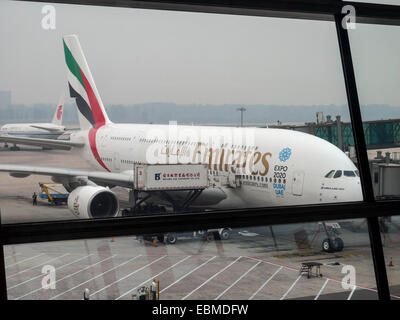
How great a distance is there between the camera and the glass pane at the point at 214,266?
2762mm

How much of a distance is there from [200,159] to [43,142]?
1695mm

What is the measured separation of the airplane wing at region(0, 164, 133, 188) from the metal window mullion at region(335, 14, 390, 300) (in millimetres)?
1432

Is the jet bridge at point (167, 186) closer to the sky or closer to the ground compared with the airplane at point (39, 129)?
closer to the ground

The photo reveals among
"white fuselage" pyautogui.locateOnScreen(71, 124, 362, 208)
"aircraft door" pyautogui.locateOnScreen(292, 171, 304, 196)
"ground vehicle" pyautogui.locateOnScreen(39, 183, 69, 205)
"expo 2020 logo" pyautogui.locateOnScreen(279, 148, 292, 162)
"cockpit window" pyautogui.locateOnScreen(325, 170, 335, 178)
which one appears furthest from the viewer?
"expo 2020 logo" pyautogui.locateOnScreen(279, 148, 292, 162)

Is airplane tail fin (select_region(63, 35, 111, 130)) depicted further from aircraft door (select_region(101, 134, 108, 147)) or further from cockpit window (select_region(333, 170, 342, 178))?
cockpit window (select_region(333, 170, 342, 178))

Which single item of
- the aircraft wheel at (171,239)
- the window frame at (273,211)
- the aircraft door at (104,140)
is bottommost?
the aircraft wheel at (171,239)

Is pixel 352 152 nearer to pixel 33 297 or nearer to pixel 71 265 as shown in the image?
pixel 71 265

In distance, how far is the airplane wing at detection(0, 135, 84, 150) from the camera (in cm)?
301

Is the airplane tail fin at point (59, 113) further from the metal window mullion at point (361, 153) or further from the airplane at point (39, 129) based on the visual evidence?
the metal window mullion at point (361, 153)

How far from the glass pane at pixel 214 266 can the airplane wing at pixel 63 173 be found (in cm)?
54

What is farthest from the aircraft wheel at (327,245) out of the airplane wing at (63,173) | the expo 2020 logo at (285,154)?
the expo 2020 logo at (285,154)

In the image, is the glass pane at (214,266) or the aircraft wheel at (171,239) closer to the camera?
the glass pane at (214,266)

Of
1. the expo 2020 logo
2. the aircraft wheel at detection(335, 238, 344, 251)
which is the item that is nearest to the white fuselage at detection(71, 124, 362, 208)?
the expo 2020 logo
